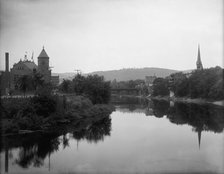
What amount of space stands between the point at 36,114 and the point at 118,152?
11.1 m

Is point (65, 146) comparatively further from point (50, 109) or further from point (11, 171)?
point (50, 109)

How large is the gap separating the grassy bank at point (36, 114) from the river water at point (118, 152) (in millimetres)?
2110

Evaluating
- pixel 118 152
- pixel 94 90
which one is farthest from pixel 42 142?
pixel 94 90

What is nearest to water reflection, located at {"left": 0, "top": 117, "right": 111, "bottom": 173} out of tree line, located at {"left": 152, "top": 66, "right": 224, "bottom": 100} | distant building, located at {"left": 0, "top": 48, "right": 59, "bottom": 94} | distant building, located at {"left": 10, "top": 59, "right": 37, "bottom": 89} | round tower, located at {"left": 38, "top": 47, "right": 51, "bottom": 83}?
distant building, located at {"left": 0, "top": 48, "right": 59, "bottom": 94}

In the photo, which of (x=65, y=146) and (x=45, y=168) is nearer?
(x=45, y=168)

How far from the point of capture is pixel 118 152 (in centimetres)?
2042

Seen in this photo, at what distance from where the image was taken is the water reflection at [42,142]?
18703 mm

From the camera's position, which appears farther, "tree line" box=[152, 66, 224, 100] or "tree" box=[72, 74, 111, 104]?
"tree line" box=[152, 66, 224, 100]

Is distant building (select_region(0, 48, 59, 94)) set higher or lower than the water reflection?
higher

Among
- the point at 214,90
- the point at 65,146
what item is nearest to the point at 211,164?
the point at 65,146

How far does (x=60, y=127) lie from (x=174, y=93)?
59.4m

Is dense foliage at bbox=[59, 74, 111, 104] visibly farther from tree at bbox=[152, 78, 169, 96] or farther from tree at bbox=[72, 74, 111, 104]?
tree at bbox=[152, 78, 169, 96]

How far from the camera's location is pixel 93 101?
47812 mm

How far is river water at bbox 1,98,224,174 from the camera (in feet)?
54.5
